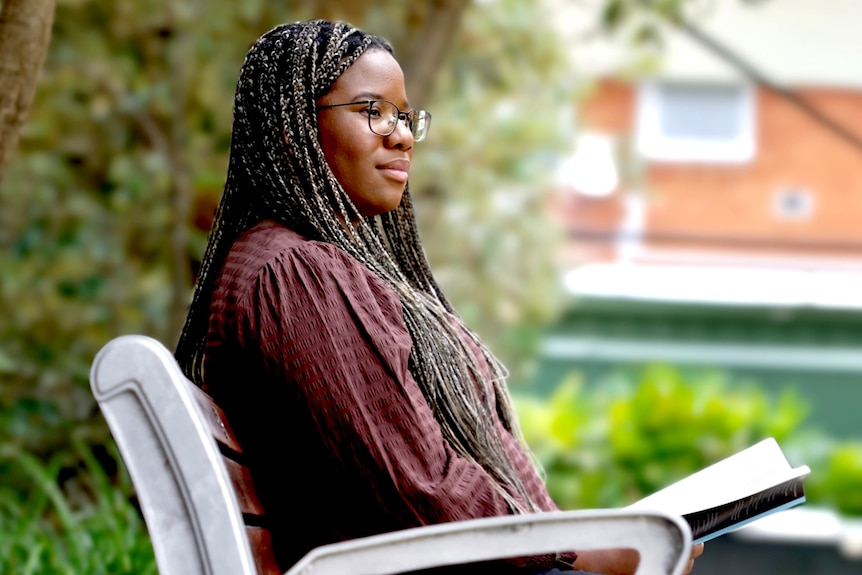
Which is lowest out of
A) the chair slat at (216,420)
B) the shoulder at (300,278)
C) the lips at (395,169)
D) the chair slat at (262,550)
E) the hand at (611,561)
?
the hand at (611,561)

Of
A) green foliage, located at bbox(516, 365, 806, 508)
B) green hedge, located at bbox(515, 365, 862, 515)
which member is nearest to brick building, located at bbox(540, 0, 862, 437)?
green hedge, located at bbox(515, 365, 862, 515)

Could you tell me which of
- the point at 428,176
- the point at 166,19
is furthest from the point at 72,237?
the point at 428,176

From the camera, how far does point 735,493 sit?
1992 mm

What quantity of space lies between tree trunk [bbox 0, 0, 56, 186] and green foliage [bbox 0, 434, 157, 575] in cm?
110

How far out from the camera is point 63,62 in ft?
16.8

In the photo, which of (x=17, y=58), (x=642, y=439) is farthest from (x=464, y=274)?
(x=17, y=58)

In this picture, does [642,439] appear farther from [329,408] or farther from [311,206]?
[329,408]

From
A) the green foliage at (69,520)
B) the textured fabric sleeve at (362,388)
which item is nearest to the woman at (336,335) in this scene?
the textured fabric sleeve at (362,388)

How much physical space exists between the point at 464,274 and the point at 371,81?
475 centimetres

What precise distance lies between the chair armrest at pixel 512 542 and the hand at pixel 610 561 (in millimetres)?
333

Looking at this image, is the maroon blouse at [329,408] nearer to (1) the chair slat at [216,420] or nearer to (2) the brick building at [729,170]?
(1) the chair slat at [216,420]

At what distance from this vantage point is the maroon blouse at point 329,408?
5.97 ft

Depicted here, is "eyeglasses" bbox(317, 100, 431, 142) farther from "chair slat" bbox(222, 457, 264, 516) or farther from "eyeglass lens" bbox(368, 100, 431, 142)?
"chair slat" bbox(222, 457, 264, 516)

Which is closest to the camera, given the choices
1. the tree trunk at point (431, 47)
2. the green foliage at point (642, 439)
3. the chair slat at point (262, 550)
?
the chair slat at point (262, 550)
